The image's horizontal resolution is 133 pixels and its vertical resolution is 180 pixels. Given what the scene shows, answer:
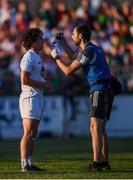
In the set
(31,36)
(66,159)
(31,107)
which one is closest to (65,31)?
(66,159)

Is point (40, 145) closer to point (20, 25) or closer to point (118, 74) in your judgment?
point (118, 74)

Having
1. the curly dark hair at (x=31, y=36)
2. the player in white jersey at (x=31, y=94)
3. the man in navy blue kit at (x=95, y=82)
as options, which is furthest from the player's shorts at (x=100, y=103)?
the curly dark hair at (x=31, y=36)

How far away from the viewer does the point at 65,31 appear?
83.6ft

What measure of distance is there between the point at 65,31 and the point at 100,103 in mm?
12936

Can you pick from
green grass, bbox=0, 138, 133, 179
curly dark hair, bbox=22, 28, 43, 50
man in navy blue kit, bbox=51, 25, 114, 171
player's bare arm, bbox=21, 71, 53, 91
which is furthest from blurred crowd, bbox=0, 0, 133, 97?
player's bare arm, bbox=21, 71, 53, 91

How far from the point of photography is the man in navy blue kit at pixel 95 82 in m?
12.6

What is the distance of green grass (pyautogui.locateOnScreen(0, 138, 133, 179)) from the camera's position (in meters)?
12.0

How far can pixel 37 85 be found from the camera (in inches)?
501

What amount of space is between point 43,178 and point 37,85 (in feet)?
5.68

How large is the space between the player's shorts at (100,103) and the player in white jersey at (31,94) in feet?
2.29

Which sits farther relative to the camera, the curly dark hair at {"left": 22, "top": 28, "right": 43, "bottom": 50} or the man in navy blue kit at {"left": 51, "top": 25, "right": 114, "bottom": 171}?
the curly dark hair at {"left": 22, "top": 28, "right": 43, "bottom": 50}

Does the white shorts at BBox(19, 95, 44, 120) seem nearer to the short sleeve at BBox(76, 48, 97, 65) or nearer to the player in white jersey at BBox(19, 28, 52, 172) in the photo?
the player in white jersey at BBox(19, 28, 52, 172)

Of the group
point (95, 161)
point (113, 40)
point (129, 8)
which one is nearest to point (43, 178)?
point (95, 161)

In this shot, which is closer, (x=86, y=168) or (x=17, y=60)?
(x=86, y=168)
